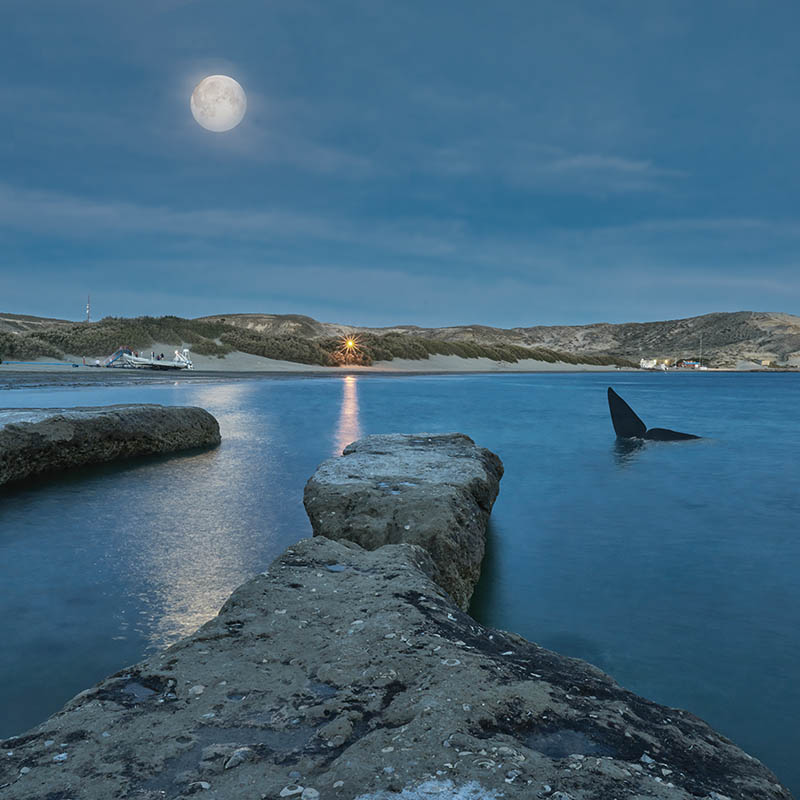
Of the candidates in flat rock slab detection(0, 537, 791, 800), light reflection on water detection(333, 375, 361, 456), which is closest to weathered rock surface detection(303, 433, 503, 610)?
flat rock slab detection(0, 537, 791, 800)

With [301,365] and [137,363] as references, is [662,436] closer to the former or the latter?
[137,363]

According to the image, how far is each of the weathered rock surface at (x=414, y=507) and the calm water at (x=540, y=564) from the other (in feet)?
1.79

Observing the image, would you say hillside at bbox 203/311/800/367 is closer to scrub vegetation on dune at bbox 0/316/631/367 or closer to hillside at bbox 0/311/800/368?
hillside at bbox 0/311/800/368

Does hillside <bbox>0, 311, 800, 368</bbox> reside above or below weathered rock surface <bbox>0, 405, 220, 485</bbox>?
above

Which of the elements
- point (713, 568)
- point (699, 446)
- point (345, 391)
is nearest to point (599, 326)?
point (345, 391)

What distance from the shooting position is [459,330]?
458ft

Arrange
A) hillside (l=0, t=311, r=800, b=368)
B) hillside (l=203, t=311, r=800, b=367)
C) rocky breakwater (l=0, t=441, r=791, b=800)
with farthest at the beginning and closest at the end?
hillside (l=203, t=311, r=800, b=367), hillside (l=0, t=311, r=800, b=368), rocky breakwater (l=0, t=441, r=791, b=800)

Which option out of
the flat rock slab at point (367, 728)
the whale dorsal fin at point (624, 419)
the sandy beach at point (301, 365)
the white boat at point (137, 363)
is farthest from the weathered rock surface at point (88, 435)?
the white boat at point (137, 363)

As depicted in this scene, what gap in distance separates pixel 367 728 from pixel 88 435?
7863mm

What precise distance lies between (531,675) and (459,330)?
13964cm

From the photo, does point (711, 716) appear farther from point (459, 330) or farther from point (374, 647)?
point (459, 330)

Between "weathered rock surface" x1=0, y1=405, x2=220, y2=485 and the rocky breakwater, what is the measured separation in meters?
6.41

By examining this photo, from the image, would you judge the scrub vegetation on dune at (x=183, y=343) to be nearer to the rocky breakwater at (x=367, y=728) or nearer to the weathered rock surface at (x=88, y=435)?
the weathered rock surface at (x=88, y=435)

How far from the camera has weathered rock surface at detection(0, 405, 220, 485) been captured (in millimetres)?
7285
